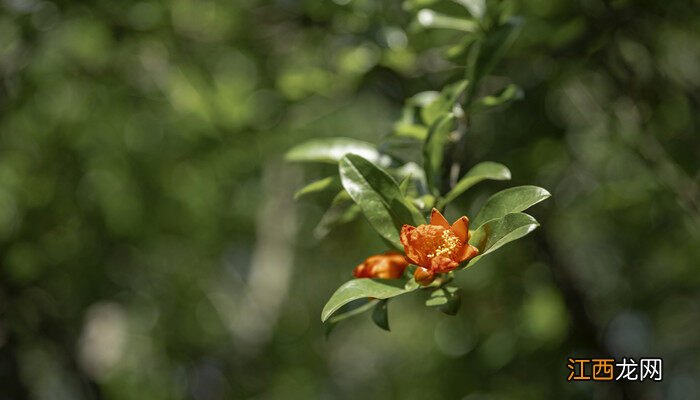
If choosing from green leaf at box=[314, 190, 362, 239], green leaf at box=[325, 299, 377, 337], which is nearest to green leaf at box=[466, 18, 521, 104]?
green leaf at box=[314, 190, 362, 239]

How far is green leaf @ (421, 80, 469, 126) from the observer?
3.59ft

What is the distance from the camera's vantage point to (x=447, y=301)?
Result: 0.90m

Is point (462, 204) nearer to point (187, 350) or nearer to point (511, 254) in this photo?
point (511, 254)

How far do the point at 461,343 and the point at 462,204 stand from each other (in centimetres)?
59

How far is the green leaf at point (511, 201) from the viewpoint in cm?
90

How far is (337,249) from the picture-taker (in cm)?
376

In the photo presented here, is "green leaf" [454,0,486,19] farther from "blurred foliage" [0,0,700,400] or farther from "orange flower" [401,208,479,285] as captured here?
"orange flower" [401,208,479,285]

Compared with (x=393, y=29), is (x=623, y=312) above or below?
below

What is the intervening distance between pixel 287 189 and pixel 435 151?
8.53ft

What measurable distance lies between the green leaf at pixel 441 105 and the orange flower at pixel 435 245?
234 millimetres

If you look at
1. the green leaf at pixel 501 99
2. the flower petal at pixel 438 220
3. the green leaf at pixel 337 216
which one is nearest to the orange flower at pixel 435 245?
the flower petal at pixel 438 220

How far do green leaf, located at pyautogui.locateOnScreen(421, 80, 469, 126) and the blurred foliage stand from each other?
0.17m

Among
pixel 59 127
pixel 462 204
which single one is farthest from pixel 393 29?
pixel 59 127

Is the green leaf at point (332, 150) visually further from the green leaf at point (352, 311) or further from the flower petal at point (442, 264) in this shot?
the flower petal at point (442, 264)
